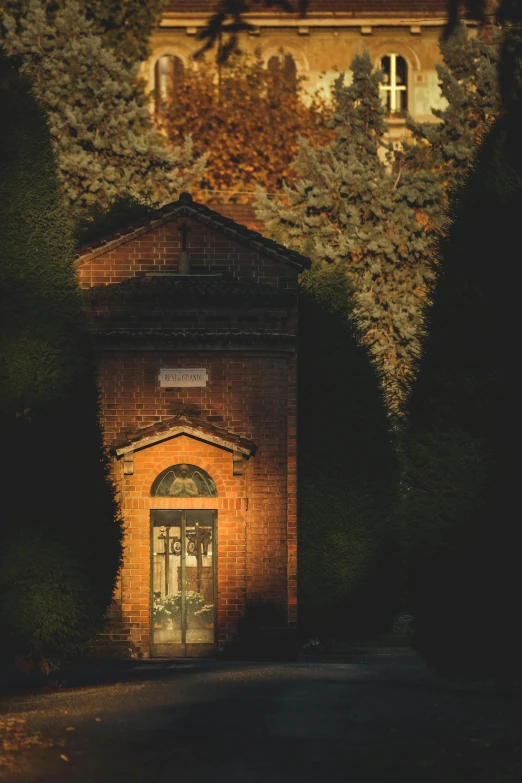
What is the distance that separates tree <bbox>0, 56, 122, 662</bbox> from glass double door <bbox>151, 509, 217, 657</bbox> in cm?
→ 578

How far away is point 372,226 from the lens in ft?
140

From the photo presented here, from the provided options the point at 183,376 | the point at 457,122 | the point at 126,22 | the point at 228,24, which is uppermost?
the point at 228,24

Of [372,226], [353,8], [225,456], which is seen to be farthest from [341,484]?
[353,8]

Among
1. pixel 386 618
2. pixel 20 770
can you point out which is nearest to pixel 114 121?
pixel 386 618

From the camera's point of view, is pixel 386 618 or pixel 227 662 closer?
pixel 227 662

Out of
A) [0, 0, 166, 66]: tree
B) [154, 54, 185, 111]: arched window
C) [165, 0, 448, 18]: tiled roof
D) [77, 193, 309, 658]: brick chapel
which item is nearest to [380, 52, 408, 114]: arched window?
[165, 0, 448, 18]: tiled roof

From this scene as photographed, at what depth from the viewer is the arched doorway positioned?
2666 centimetres

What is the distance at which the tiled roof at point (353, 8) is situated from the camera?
2355 inches

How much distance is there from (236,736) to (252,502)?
1204 centimetres

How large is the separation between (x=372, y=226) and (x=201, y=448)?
56.9 feet

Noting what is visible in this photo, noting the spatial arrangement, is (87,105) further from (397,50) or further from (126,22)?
(397,50)

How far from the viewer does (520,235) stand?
59.5 feet

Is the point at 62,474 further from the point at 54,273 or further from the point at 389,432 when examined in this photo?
the point at 389,432

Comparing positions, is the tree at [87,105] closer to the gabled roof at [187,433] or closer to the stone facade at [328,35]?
the stone facade at [328,35]
